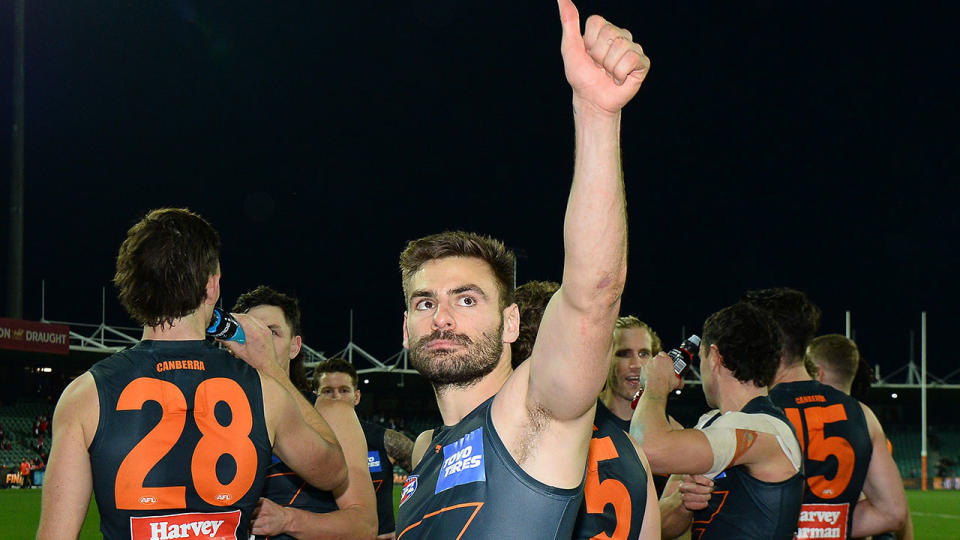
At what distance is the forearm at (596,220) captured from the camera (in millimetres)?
2016

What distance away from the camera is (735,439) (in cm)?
→ 391

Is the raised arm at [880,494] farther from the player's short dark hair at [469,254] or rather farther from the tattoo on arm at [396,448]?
the tattoo on arm at [396,448]

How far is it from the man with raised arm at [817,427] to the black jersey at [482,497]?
2.89 m

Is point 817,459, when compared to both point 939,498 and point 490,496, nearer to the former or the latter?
point 490,496

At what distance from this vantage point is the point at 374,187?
56.3 m

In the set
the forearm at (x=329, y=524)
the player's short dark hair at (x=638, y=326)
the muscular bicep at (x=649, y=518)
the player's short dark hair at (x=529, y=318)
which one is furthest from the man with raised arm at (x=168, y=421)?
the player's short dark hair at (x=638, y=326)

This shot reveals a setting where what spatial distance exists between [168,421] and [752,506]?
105 inches

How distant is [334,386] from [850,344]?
4513 mm

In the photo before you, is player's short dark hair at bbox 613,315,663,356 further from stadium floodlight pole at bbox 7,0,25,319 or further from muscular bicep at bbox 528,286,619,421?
stadium floodlight pole at bbox 7,0,25,319

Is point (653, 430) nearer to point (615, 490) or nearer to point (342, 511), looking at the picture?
point (615, 490)

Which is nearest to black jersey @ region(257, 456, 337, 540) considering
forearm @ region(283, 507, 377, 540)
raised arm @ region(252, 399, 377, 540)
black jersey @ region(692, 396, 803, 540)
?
raised arm @ region(252, 399, 377, 540)

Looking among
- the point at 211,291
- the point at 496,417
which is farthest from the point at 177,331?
the point at 496,417

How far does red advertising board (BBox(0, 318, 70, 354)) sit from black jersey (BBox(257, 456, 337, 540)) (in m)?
25.4

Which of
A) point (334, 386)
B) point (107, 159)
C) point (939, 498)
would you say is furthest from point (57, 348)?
point (939, 498)
